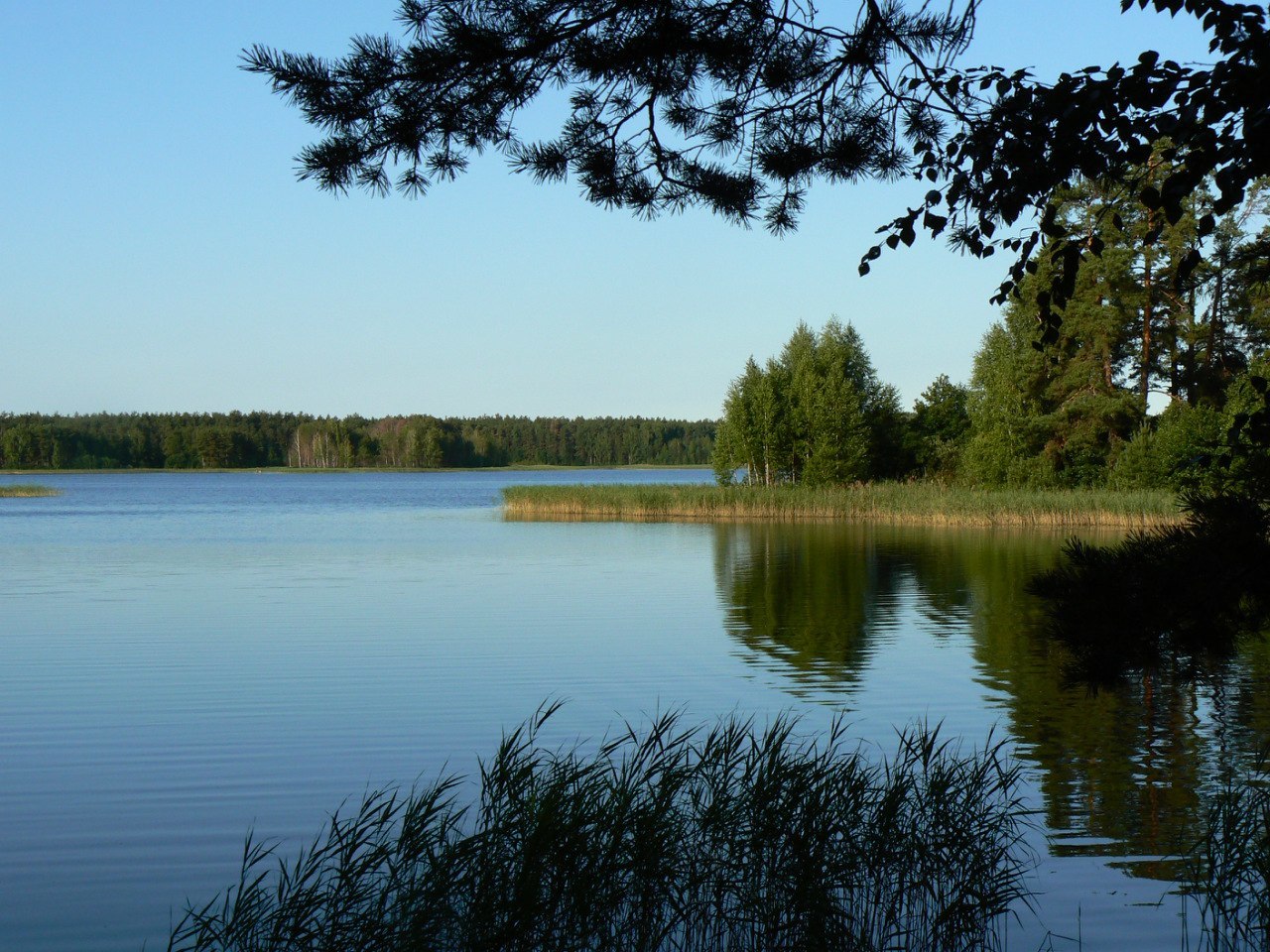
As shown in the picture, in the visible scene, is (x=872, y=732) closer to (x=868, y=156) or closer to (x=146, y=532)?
(x=868, y=156)

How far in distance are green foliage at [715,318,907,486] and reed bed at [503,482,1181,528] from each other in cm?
358

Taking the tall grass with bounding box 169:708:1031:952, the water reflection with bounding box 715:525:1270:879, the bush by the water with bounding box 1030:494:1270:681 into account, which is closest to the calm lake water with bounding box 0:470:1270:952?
the water reflection with bounding box 715:525:1270:879

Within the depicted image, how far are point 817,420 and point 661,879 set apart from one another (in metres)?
48.0

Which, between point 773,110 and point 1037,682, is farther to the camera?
point 1037,682

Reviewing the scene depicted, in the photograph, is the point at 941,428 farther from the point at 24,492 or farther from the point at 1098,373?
the point at 24,492

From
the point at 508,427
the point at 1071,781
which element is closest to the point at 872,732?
the point at 1071,781

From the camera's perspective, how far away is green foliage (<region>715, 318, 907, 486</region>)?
173 feet

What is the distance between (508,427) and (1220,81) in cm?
16791

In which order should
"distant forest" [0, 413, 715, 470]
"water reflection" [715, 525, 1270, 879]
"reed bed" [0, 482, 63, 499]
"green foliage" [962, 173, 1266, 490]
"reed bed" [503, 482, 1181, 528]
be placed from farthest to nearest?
"distant forest" [0, 413, 715, 470] → "reed bed" [0, 482, 63, 499] → "green foliage" [962, 173, 1266, 490] → "reed bed" [503, 482, 1181, 528] → "water reflection" [715, 525, 1270, 879]

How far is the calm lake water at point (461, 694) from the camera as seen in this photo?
22.2ft

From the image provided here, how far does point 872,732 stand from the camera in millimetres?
10117

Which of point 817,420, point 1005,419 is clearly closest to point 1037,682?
point 1005,419

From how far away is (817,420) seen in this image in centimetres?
5259

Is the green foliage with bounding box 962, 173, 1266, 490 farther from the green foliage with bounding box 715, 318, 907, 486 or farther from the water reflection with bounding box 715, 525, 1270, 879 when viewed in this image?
the water reflection with bounding box 715, 525, 1270, 879
